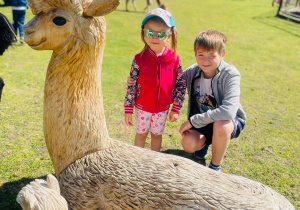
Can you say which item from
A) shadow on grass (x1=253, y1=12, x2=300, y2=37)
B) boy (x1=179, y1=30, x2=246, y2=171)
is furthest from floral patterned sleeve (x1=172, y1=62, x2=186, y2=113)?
shadow on grass (x1=253, y1=12, x2=300, y2=37)

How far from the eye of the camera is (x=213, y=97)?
293 cm

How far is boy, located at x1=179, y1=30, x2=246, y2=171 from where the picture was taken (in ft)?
8.86

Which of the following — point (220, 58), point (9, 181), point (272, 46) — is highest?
point (220, 58)

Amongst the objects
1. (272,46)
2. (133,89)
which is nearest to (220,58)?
(133,89)

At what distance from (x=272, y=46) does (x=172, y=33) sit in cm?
758

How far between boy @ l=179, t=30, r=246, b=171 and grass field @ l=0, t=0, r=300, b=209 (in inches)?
26.1

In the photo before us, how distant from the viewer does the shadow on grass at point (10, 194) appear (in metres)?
2.59

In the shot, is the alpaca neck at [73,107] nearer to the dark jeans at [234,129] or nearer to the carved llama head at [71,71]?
the carved llama head at [71,71]

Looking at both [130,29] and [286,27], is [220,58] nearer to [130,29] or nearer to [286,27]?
[130,29]

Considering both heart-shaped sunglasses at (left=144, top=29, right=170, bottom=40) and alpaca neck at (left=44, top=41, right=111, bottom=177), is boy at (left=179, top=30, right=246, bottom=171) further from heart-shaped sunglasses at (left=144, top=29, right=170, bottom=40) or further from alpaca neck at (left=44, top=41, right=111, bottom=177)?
alpaca neck at (left=44, top=41, right=111, bottom=177)

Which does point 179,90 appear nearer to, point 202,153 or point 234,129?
point 234,129

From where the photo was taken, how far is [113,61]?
699 cm

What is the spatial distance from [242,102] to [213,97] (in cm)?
257

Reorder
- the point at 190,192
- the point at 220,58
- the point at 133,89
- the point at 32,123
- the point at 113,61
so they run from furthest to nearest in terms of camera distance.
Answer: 1. the point at 113,61
2. the point at 32,123
3. the point at 133,89
4. the point at 220,58
5. the point at 190,192
